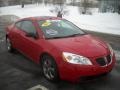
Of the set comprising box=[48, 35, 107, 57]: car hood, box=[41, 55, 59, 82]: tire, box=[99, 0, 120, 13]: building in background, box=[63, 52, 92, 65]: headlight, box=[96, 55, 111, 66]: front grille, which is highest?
box=[48, 35, 107, 57]: car hood

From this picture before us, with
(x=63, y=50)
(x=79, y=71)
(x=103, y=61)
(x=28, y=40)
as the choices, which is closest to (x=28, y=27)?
(x=28, y=40)

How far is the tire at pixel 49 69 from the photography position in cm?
579

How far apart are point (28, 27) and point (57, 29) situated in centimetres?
107

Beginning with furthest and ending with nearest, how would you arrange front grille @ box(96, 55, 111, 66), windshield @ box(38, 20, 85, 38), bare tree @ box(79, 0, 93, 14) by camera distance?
bare tree @ box(79, 0, 93, 14)
windshield @ box(38, 20, 85, 38)
front grille @ box(96, 55, 111, 66)

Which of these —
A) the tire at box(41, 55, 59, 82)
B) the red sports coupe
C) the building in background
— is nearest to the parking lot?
the tire at box(41, 55, 59, 82)

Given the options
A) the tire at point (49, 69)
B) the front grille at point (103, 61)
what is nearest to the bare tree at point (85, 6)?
the tire at point (49, 69)

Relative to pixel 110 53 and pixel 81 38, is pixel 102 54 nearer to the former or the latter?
pixel 110 53

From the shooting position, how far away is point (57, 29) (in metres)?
6.82

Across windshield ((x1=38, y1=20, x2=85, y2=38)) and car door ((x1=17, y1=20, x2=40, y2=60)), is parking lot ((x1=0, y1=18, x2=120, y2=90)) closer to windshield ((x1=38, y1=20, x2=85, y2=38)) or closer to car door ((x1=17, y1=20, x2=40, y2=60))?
car door ((x1=17, y1=20, x2=40, y2=60))

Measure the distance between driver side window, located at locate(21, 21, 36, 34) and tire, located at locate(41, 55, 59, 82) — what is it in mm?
1057

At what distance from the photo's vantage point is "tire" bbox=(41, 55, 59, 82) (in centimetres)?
579

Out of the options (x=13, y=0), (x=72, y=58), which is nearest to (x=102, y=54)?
(x=72, y=58)

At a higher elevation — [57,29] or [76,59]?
[57,29]

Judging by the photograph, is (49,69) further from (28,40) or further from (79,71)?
(28,40)
